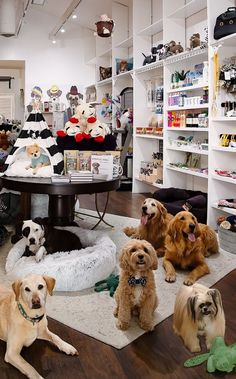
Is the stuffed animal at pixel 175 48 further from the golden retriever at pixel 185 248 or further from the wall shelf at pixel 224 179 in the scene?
the golden retriever at pixel 185 248

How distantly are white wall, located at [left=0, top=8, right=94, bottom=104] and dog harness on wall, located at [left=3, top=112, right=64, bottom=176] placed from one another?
6.38 m

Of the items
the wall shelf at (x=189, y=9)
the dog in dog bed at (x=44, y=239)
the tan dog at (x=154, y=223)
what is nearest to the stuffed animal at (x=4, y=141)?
the dog in dog bed at (x=44, y=239)

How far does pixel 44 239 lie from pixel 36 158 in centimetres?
81

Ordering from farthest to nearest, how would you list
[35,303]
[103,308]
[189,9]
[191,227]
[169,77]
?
[169,77] < [189,9] < [191,227] < [103,308] < [35,303]

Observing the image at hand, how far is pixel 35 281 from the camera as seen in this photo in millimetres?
2002

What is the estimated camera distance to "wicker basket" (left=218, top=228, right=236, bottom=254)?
3793 millimetres

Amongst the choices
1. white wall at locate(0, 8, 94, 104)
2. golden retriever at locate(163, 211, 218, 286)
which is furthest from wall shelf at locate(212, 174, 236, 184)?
white wall at locate(0, 8, 94, 104)

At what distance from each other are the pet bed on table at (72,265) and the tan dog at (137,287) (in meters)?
0.57

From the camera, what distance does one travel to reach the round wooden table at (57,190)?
11.0 feet

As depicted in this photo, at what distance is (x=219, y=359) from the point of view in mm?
1817

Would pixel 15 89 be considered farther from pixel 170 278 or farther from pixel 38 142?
pixel 170 278

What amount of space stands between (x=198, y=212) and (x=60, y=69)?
21.9 ft

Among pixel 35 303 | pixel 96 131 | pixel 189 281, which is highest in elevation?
pixel 96 131

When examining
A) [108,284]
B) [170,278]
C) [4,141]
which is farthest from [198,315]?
[4,141]
